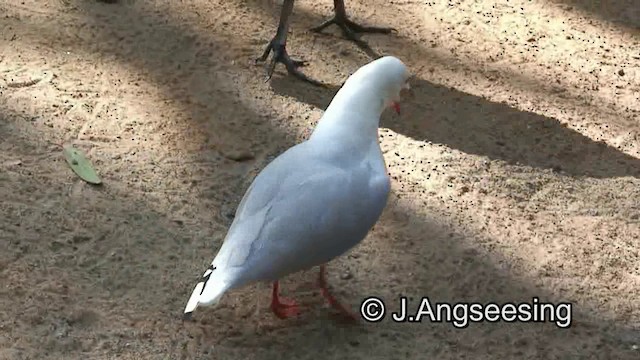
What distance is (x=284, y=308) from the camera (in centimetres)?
248

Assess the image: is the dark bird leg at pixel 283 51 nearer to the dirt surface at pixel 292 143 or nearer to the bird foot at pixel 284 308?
the dirt surface at pixel 292 143

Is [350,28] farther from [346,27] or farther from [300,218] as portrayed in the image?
[300,218]

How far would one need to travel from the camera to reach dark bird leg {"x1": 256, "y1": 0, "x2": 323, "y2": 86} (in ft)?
11.6

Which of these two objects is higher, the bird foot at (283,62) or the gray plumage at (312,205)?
the gray plumage at (312,205)

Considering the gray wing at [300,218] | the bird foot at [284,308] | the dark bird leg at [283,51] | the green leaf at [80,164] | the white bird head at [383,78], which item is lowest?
the green leaf at [80,164]

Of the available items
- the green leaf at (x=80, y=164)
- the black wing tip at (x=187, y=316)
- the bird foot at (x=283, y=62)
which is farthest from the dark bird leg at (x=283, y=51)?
the black wing tip at (x=187, y=316)

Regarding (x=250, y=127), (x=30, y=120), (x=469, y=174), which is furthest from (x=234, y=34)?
(x=469, y=174)

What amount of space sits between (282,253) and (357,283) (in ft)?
1.53

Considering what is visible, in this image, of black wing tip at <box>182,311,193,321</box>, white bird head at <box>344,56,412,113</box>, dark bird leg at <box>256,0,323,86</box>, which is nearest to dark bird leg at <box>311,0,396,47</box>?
dark bird leg at <box>256,0,323,86</box>

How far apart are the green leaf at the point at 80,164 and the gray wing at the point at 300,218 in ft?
2.42

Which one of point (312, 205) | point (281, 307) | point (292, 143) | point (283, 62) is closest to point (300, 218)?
point (312, 205)

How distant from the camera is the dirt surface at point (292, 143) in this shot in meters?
2.45

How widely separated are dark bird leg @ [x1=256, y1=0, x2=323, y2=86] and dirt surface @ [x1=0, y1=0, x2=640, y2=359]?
0.05m

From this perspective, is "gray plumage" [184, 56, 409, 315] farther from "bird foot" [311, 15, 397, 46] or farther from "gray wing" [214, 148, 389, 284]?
"bird foot" [311, 15, 397, 46]
